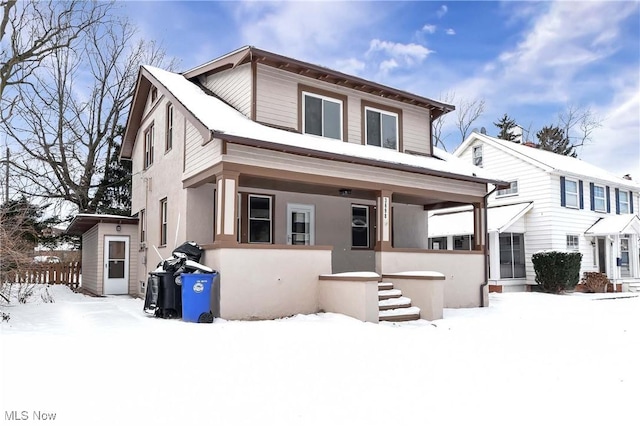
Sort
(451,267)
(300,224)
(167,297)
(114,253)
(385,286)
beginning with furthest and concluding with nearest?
(114,253), (300,224), (451,267), (385,286), (167,297)

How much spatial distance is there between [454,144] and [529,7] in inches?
937

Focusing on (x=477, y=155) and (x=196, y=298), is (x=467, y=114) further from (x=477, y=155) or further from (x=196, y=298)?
(x=196, y=298)

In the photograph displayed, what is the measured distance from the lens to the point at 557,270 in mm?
19141

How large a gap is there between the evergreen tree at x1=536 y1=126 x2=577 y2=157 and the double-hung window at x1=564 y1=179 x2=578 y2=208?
18966 mm

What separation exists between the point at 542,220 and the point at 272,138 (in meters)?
14.5

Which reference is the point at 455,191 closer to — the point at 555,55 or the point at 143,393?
the point at 143,393

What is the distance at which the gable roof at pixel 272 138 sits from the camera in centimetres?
963

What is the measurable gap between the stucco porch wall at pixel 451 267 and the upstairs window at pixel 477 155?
436 inches

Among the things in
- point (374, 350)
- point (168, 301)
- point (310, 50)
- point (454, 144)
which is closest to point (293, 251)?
point (168, 301)

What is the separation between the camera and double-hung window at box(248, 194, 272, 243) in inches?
501

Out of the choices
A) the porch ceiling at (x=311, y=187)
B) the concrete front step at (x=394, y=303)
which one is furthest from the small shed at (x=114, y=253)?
the concrete front step at (x=394, y=303)

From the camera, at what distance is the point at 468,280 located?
43.6ft

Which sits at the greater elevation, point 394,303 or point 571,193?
point 571,193

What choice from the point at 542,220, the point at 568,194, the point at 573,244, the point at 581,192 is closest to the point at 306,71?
the point at 542,220
